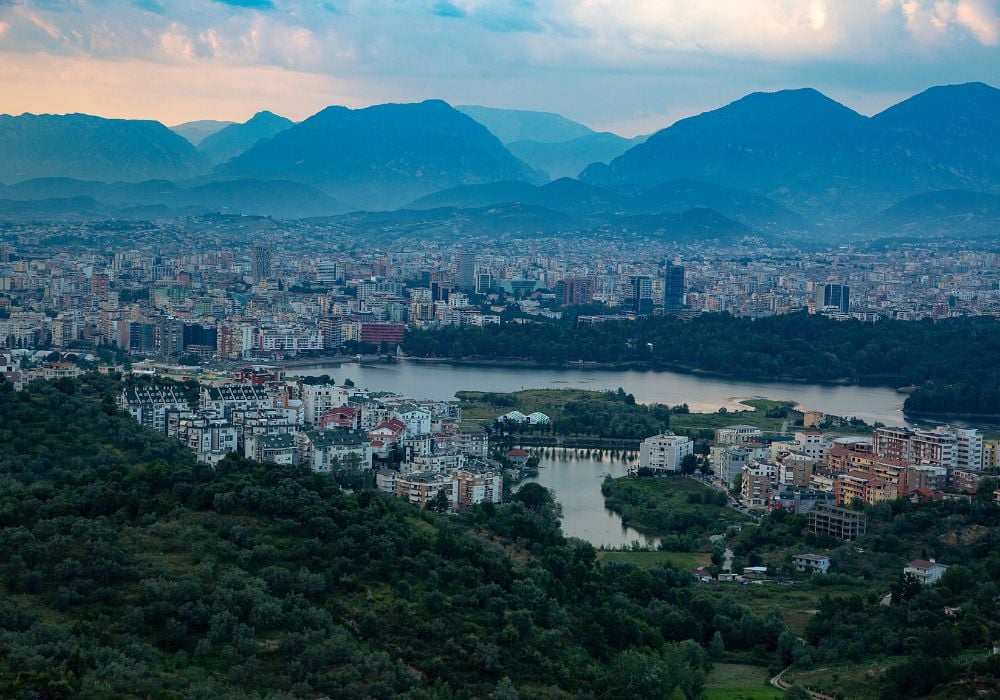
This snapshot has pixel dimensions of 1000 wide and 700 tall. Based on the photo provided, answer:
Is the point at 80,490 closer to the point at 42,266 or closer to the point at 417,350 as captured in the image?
the point at 417,350

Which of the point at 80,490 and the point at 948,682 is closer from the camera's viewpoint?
the point at 948,682

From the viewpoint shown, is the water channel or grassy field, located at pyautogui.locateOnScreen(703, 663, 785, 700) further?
the water channel

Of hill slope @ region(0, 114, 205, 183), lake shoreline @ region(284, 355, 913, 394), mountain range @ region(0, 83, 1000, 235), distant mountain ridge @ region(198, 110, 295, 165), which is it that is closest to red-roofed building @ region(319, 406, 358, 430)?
lake shoreline @ region(284, 355, 913, 394)

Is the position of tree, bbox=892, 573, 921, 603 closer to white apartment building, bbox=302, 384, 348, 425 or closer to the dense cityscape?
the dense cityscape

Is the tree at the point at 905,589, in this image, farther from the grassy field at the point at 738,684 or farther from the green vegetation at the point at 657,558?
the green vegetation at the point at 657,558

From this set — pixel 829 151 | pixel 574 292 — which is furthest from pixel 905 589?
pixel 829 151

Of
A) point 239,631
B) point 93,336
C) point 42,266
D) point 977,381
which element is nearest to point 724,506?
point 239,631
